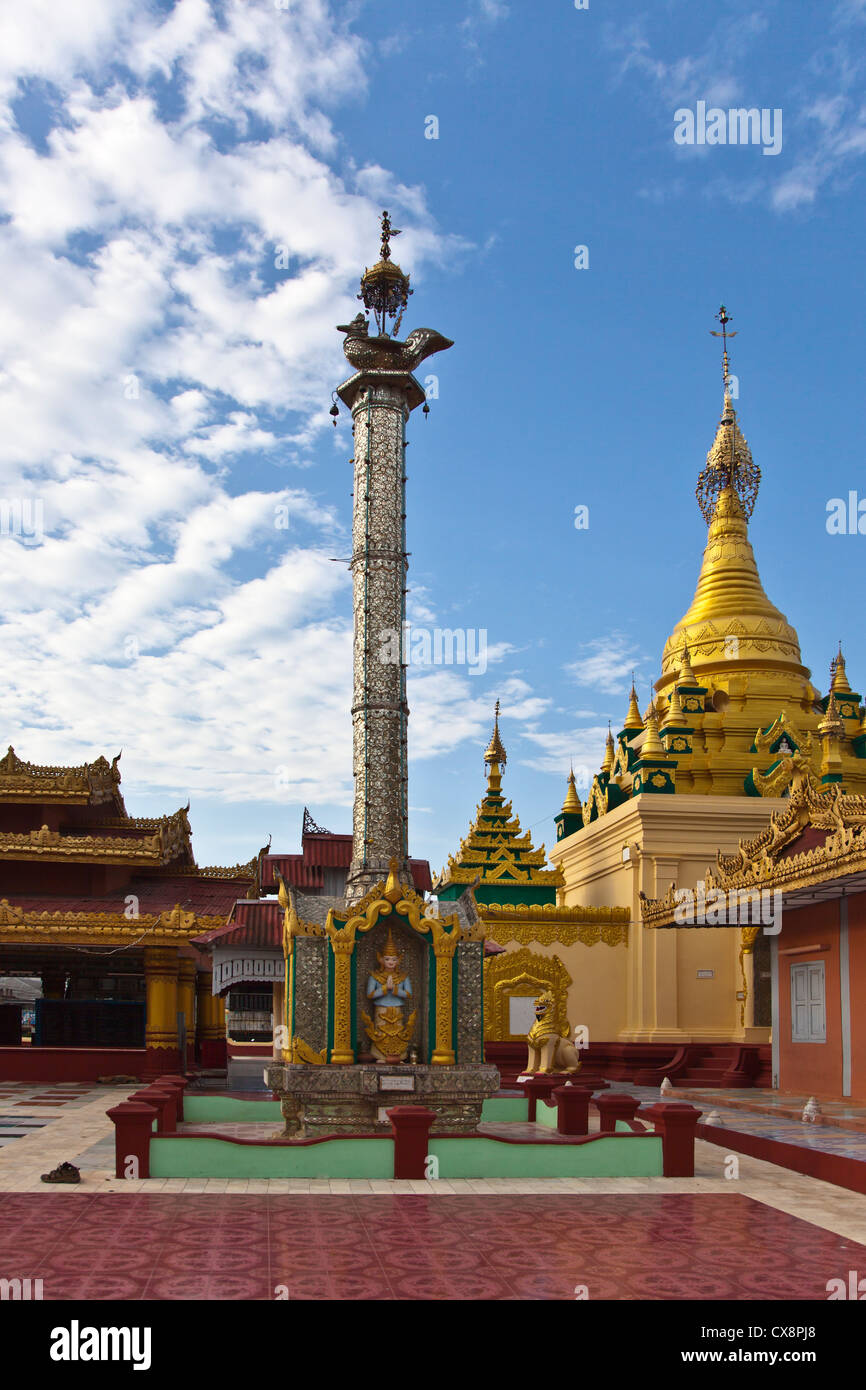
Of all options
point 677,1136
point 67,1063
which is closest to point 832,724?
point 677,1136

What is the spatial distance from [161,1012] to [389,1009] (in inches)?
453

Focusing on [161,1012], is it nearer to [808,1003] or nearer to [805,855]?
[808,1003]

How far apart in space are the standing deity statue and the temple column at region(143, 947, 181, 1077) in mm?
11290

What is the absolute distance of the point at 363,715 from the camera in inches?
633

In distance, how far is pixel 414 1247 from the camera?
888cm

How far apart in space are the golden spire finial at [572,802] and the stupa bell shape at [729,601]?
3760 millimetres

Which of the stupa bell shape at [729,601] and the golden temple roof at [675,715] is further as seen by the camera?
the stupa bell shape at [729,601]

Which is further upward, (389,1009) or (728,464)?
(728,464)

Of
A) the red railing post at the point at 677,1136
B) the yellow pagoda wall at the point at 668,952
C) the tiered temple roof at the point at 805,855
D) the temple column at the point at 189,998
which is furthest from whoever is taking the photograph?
the temple column at the point at 189,998

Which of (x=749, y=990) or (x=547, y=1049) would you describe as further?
(x=749, y=990)

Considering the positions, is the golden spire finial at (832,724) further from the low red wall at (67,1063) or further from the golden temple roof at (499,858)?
the low red wall at (67,1063)

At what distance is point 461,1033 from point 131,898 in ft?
43.3

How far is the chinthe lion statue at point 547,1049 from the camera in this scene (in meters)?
20.6

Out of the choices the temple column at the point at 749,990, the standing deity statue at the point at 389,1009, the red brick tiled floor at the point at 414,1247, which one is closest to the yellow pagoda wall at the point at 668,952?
the temple column at the point at 749,990
